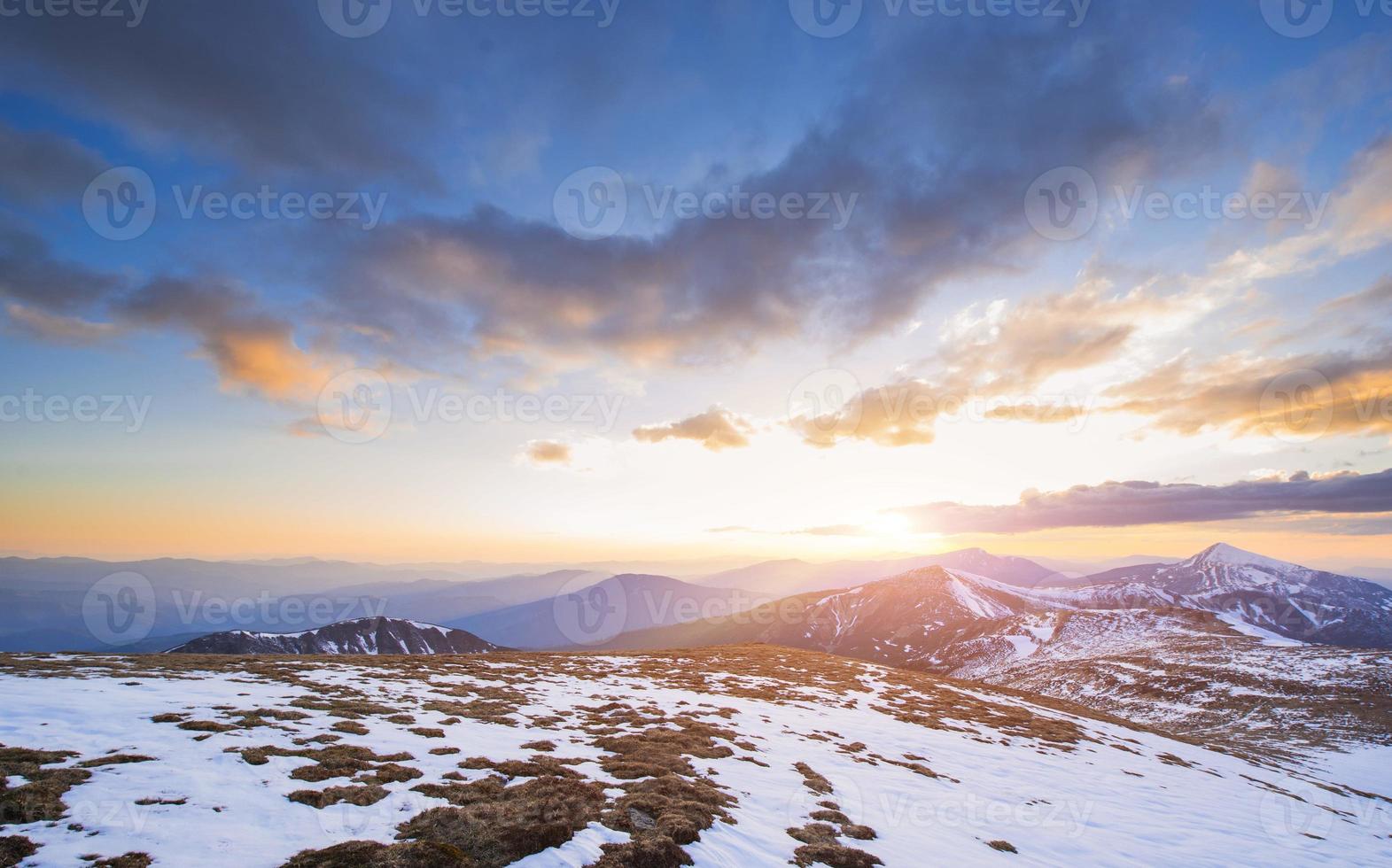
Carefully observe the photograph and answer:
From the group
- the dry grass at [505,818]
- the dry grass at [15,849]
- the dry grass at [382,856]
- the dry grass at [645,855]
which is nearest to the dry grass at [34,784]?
the dry grass at [15,849]

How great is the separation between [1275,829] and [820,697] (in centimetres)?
2332

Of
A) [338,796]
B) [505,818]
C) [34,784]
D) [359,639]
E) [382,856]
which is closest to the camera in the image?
[382,856]

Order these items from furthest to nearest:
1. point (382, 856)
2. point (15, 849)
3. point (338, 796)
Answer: point (338, 796) → point (382, 856) → point (15, 849)

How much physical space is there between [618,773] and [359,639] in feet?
646

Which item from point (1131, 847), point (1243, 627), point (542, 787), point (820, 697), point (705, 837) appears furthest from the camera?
point (1243, 627)

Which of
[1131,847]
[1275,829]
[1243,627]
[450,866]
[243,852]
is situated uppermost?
[243,852]

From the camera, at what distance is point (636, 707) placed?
2844cm

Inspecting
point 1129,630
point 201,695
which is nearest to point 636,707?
point 201,695

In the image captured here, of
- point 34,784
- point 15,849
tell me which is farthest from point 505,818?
point 34,784

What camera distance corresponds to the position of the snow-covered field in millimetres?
11258

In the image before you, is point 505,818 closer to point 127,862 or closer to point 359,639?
point 127,862

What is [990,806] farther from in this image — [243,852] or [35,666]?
[35,666]

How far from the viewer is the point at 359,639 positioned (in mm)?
169375

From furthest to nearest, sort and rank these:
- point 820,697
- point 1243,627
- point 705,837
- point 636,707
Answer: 1. point 1243,627
2. point 820,697
3. point 636,707
4. point 705,837
